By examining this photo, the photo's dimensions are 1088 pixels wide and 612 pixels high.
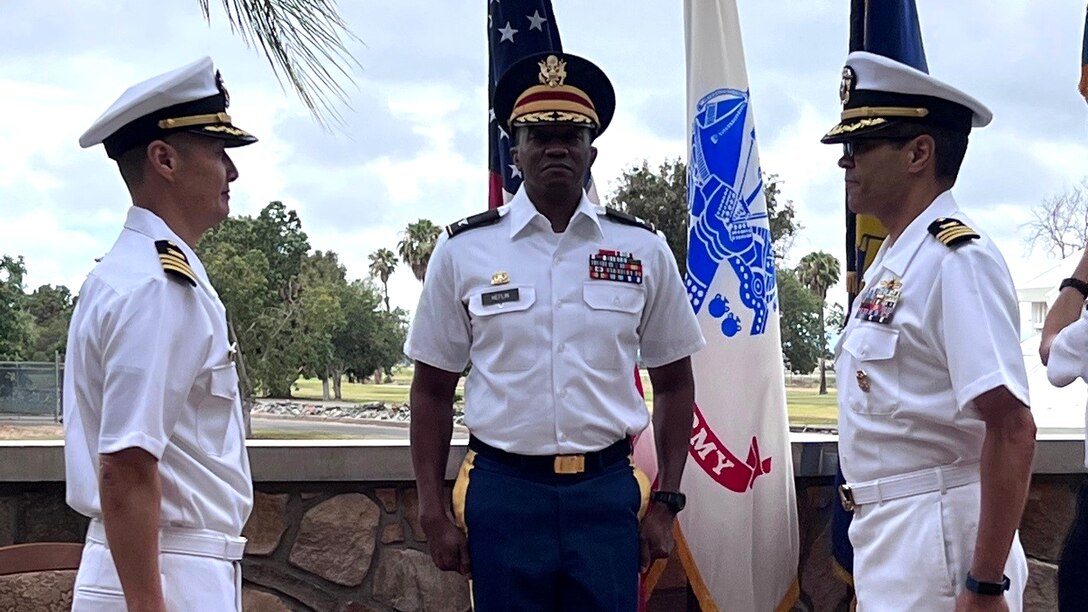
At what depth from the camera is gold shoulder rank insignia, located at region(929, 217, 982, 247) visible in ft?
6.26

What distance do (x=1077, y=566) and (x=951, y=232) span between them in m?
1.08

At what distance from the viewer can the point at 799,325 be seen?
467 cm

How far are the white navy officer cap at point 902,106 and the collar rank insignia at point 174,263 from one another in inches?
48.0

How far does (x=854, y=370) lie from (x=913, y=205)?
0.33 metres

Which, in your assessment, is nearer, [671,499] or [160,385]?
[160,385]

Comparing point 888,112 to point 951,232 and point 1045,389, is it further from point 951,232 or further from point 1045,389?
point 1045,389

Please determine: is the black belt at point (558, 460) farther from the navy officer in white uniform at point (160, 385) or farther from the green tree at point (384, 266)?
the green tree at point (384, 266)

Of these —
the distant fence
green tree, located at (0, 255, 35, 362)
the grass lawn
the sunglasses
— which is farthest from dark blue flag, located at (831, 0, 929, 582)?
green tree, located at (0, 255, 35, 362)

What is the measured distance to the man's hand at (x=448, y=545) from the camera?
2.38 meters

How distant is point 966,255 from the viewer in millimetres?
1888

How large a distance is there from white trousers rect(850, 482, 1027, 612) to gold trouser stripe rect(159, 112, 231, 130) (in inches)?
52.8

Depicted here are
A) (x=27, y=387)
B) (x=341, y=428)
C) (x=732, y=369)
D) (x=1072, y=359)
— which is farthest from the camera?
(x=341, y=428)

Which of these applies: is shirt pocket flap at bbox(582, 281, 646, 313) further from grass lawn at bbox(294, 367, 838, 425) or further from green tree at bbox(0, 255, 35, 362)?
green tree at bbox(0, 255, 35, 362)

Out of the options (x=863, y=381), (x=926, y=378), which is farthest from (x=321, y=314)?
(x=926, y=378)
